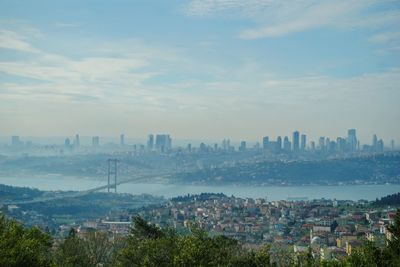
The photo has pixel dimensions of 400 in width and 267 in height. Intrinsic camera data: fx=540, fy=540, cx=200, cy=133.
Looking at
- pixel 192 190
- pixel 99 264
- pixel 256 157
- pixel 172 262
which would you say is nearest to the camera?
pixel 172 262

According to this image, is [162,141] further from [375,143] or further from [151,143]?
[375,143]

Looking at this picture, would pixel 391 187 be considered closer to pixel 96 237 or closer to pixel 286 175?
pixel 286 175

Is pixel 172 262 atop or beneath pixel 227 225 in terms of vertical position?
atop

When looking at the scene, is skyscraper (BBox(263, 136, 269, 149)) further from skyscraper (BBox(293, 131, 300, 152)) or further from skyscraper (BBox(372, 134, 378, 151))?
skyscraper (BBox(372, 134, 378, 151))

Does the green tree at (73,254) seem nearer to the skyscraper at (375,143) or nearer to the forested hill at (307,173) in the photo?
the forested hill at (307,173)

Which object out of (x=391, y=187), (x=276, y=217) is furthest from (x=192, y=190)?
(x=276, y=217)

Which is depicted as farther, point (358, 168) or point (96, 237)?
point (358, 168)

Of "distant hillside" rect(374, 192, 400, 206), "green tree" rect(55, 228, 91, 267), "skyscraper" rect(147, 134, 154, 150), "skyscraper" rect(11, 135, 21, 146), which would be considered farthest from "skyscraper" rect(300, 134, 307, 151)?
"green tree" rect(55, 228, 91, 267)

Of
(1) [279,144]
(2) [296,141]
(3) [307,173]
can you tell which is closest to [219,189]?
(3) [307,173]
